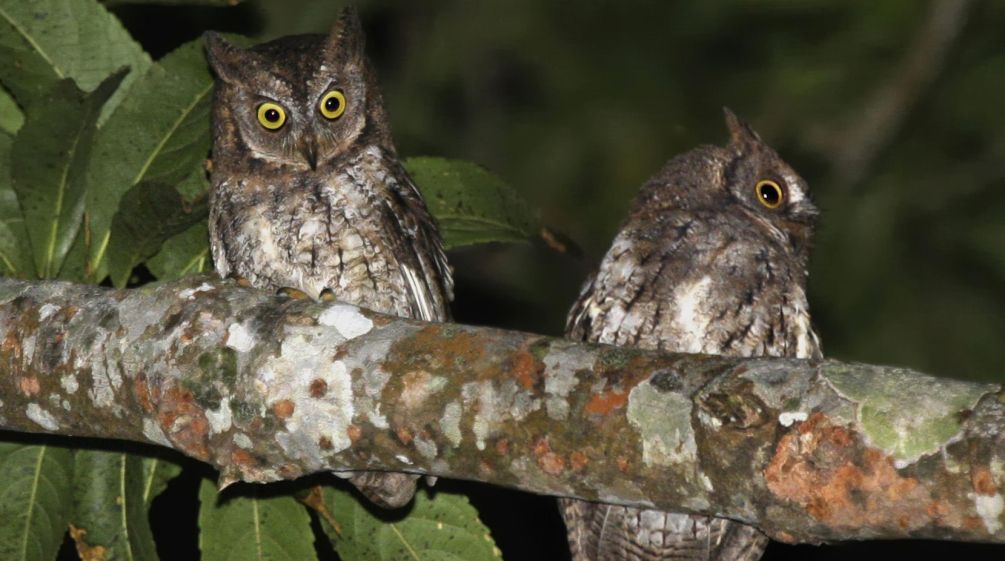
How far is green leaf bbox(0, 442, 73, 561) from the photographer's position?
10.1 ft

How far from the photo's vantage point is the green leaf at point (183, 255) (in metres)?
3.58

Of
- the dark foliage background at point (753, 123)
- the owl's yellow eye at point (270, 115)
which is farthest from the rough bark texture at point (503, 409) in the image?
the dark foliage background at point (753, 123)

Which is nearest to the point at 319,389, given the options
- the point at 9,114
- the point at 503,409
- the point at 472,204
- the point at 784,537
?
the point at 503,409

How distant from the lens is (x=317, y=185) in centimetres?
396

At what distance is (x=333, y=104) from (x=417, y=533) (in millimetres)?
1469

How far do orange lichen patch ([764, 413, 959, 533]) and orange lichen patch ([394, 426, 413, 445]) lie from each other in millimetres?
649

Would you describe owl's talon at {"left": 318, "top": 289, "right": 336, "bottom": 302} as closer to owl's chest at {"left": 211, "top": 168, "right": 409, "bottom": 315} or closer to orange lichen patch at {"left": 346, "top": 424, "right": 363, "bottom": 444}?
owl's chest at {"left": 211, "top": 168, "right": 409, "bottom": 315}

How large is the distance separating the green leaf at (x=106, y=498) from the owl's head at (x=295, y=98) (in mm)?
1108

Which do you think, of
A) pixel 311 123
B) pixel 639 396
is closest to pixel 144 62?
pixel 311 123

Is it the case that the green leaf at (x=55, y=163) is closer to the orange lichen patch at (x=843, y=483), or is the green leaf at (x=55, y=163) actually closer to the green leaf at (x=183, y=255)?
the green leaf at (x=183, y=255)

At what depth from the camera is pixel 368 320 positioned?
8.23 ft

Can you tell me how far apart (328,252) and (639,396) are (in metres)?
1.81

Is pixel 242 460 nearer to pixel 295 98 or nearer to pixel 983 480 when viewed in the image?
pixel 983 480

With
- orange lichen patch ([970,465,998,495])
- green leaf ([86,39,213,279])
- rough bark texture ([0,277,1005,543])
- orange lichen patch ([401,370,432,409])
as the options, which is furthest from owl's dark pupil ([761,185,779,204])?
orange lichen patch ([970,465,998,495])
